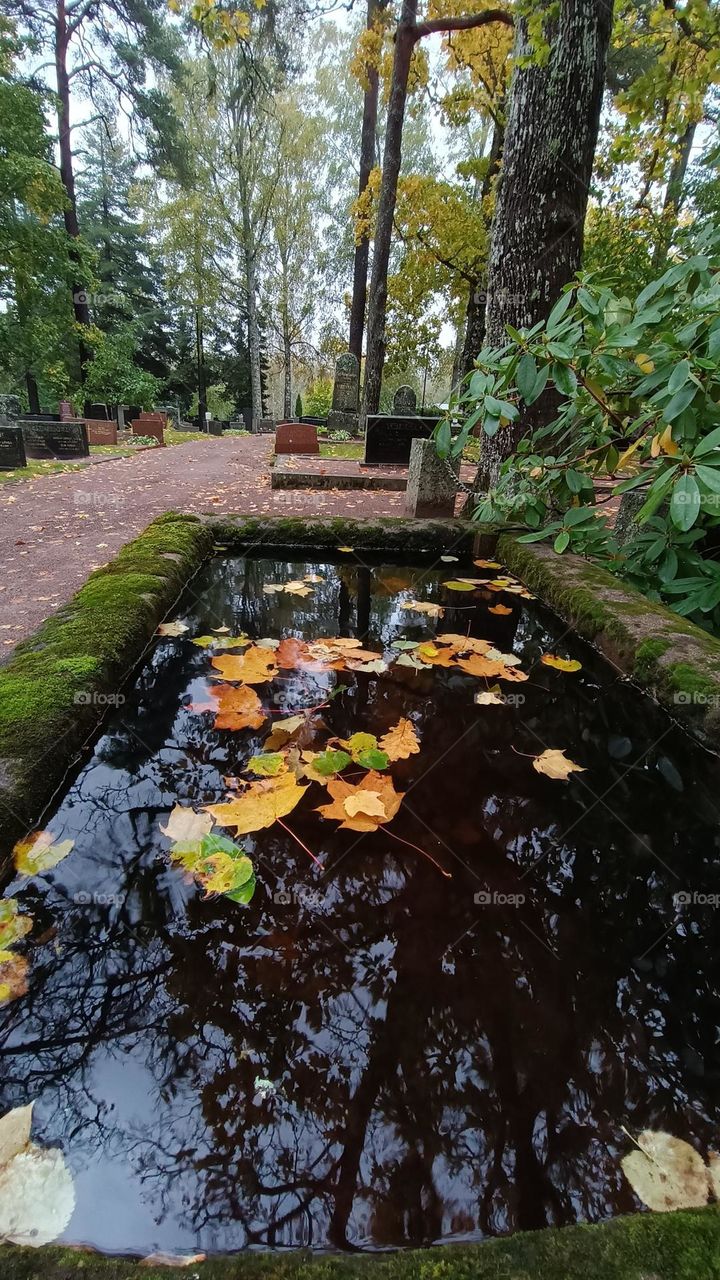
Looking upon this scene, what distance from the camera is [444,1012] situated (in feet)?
3.66

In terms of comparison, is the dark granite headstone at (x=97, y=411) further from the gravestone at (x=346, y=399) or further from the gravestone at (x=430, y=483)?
the gravestone at (x=430, y=483)

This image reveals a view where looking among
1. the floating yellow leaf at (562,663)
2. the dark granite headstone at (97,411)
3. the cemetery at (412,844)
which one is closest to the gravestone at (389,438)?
the cemetery at (412,844)

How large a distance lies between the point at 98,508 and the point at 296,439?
239 inches

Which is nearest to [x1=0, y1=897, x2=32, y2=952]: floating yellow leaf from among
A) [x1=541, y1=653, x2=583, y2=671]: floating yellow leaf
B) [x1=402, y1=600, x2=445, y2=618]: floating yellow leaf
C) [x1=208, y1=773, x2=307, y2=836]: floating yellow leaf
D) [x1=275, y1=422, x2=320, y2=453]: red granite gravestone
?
[x1=208, y1=773, x2=307, y2=836]: floating yellow leaf

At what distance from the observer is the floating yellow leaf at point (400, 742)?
6.21ft

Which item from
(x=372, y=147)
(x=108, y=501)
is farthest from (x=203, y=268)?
(x=108, y=501)

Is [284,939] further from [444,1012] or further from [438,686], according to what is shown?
[438,686]

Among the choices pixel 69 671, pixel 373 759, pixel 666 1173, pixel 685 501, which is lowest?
pixel 666 1173

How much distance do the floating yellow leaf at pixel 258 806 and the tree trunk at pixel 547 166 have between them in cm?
414

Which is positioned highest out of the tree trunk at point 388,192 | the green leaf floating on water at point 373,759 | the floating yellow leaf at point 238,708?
the tree trunk at point 388,192

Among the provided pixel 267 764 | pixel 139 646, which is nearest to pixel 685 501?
pixel 267 764

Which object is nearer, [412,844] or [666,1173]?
[666,1173]

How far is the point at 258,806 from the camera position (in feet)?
5.22

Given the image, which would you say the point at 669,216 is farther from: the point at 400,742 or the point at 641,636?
the point at 400,742
